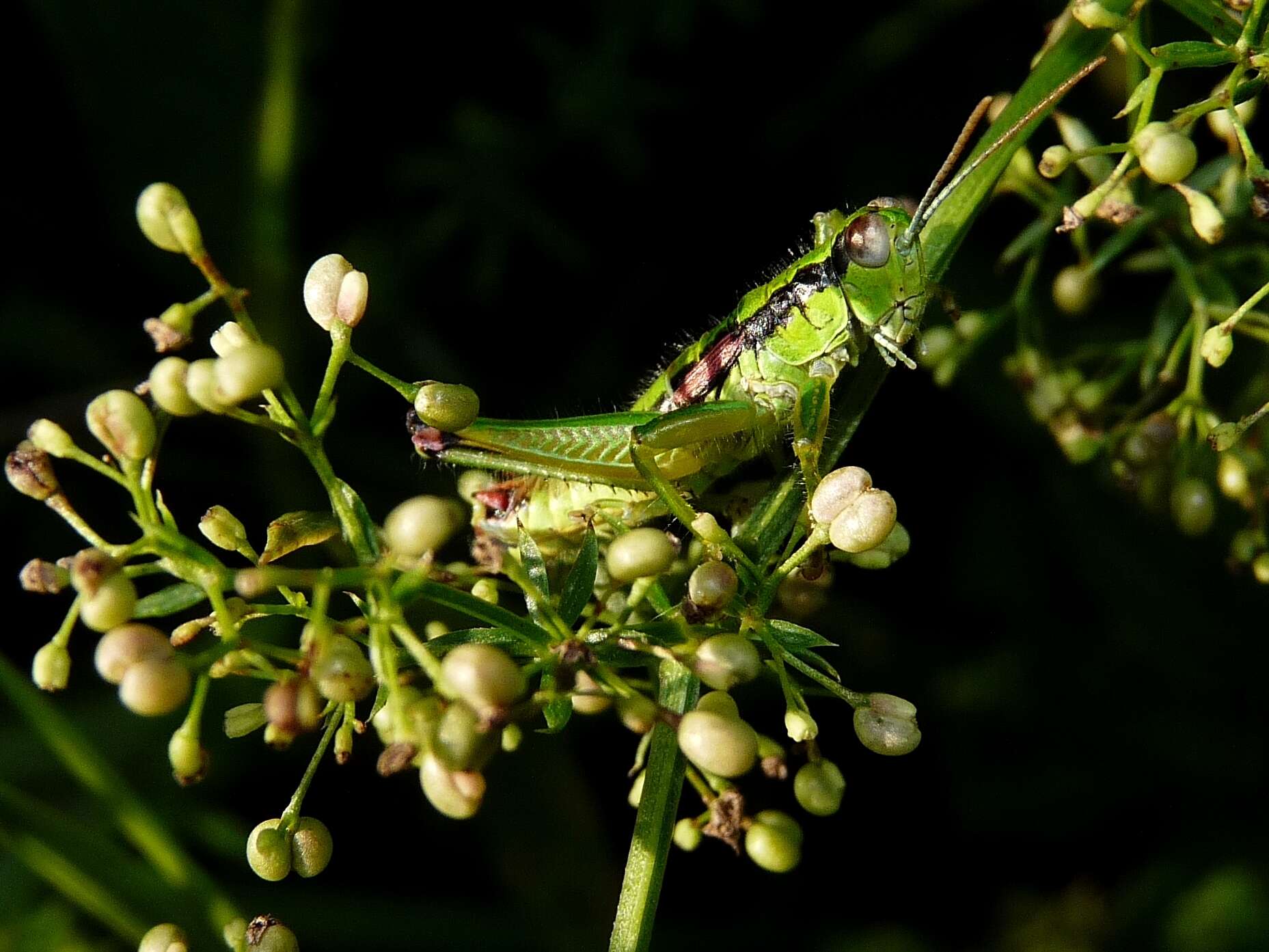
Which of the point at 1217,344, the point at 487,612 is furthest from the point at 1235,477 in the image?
the point at 487,612

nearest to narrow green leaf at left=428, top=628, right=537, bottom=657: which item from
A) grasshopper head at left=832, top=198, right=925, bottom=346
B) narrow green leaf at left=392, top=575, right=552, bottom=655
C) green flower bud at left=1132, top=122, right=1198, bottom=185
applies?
narrow green leaf at left=392, top=575, right=552, bottom=655

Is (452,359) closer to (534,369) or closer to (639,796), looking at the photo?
(534,369)

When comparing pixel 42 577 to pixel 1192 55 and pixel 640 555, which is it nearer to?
pixel 640 555

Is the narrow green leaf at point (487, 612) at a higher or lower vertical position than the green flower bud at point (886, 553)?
lower

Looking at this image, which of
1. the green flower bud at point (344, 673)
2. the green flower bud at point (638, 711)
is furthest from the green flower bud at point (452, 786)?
the green flower bud at point (638, 711)

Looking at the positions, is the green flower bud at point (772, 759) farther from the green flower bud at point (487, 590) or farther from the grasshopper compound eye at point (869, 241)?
the grasshopper compound eye at point (869, 241)

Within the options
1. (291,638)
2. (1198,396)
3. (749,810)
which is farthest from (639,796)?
(291,638)
